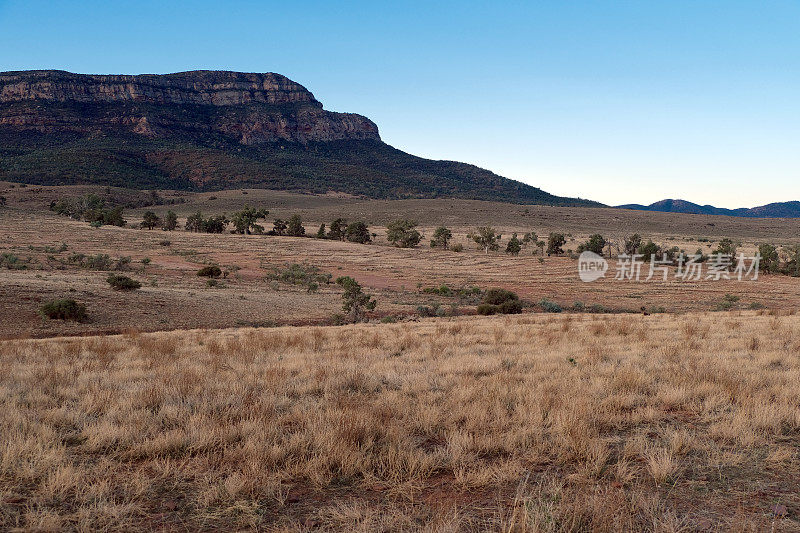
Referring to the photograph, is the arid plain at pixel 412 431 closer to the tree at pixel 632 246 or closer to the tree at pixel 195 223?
the tree at pixel 632 246

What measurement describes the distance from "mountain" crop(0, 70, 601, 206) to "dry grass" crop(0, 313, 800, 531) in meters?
110

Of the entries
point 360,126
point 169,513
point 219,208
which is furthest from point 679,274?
point 360,126

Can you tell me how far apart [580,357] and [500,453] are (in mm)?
5068

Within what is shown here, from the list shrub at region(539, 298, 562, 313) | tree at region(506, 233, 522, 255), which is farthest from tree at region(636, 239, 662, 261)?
shrub at region(539, 298, 562, 313)

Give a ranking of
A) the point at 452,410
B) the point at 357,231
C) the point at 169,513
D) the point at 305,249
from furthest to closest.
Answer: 1. the point at 357,231
2. the point at 305,249
3. the point at 452,410
4. the point at 169,513

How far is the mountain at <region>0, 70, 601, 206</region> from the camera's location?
373 ft

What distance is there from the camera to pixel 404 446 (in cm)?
438

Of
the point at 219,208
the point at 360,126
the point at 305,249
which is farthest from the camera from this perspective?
the point at 360,126

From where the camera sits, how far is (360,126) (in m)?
190

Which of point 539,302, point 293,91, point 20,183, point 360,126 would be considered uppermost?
point 293,91

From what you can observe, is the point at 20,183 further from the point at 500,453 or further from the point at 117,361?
the point at 500,453

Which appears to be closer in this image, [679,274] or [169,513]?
[169,513]

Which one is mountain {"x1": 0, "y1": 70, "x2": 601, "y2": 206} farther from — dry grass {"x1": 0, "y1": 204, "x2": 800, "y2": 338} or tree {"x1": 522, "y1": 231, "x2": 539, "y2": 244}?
tree {"x1": 522, "y1": 231, "x2": 539, "y2": 244}

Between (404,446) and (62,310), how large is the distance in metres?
19.0
